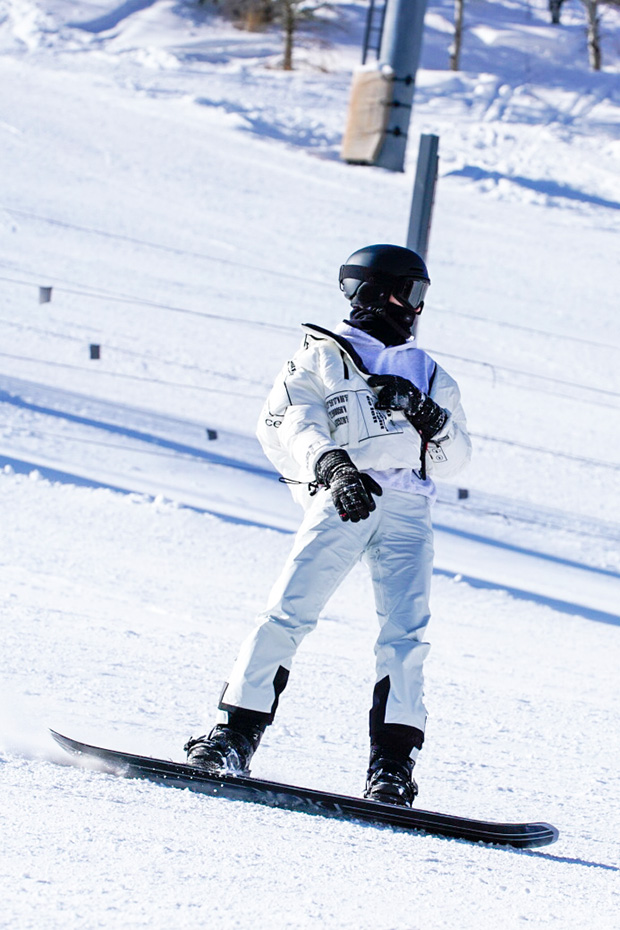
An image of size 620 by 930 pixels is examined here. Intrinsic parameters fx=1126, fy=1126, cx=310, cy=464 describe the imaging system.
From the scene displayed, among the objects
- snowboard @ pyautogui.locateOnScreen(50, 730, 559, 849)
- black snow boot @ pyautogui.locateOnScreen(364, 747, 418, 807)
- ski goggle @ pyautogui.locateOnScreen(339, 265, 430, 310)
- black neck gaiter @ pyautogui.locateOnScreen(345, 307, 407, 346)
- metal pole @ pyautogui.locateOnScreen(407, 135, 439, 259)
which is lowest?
snowboard @ pyautogui.locateOnScreen(50, 730, 559, 849)

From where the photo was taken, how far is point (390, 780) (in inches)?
122

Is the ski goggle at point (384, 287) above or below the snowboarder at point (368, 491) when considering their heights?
above

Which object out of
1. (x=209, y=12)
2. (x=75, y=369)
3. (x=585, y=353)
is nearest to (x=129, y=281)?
(x=75, y=369)

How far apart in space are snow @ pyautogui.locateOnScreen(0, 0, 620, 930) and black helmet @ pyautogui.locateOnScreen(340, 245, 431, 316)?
59.7 inches

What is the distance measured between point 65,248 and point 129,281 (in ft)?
4.42

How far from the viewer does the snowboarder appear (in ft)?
10.3

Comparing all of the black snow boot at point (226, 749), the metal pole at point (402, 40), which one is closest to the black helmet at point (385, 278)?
the black snow boot at point (226, 749)

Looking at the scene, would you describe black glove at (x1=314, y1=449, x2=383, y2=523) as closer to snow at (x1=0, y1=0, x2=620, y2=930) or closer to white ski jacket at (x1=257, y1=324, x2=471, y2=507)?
white ski jacket at (x1=257, y1=324, x2=471, y2=507)

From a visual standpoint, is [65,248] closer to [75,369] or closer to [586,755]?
[75,369]

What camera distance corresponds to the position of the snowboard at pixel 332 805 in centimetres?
292

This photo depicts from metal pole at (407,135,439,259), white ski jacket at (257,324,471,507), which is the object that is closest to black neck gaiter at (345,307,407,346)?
white ski jacket at (257,324,471,507)

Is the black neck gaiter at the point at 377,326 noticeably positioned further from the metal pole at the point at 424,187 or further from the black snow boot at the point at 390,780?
the metal pole at the point at 424,187

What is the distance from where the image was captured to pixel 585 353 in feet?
47.0

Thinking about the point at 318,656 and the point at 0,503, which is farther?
the point at 0,503
